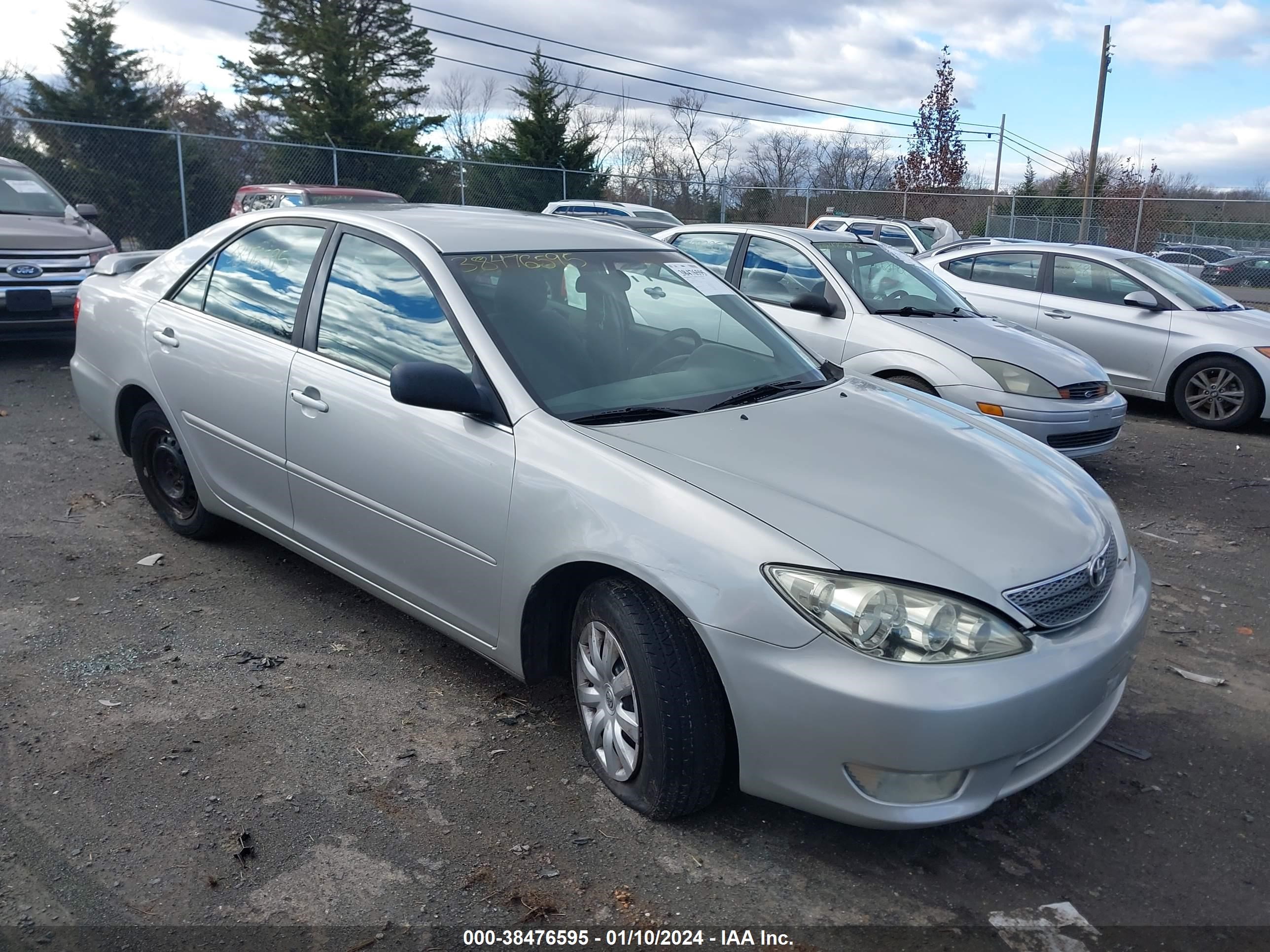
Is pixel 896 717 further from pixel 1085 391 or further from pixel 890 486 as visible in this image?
pixel 1085 391

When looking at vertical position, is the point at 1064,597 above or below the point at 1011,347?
below

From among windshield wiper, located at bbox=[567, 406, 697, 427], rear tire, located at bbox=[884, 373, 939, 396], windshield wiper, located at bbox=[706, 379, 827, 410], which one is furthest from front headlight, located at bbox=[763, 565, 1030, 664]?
rear tire, located at bbox=[884, 373, 939, 396]

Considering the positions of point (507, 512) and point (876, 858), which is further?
point (507, 512)

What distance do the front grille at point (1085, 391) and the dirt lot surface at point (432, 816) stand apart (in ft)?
7.32

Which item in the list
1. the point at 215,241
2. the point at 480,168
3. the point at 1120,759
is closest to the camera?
the point at 1120,759

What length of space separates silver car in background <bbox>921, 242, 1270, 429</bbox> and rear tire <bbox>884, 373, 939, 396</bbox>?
→ 10.3 ft

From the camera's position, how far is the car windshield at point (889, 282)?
721 cm

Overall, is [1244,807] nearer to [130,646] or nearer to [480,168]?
[130,646]

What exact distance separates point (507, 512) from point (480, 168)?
1889cm

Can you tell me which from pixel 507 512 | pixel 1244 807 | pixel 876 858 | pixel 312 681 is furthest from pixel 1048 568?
pixel 312 681

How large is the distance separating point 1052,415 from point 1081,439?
0.38 meters

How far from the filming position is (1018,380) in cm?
649

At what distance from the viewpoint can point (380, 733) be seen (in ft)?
11.3

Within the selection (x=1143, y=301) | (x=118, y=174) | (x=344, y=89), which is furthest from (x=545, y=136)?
(x=1143, y=301)
